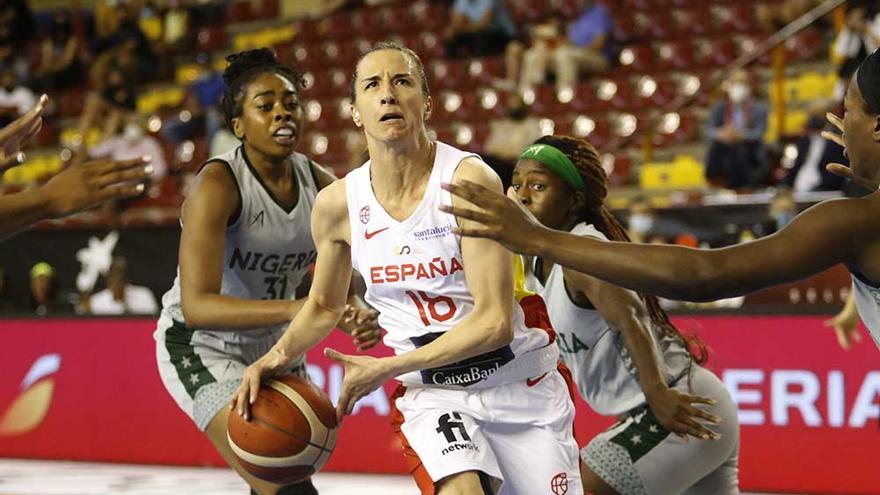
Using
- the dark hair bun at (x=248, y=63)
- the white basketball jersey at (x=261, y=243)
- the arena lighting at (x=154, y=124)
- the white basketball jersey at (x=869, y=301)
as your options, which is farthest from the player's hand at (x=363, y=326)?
the arena lighting at (x=154, y=124)

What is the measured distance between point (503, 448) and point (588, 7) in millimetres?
10150

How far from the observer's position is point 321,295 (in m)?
4.43

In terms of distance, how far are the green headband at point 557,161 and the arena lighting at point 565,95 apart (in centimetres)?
864

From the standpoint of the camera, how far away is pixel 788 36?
11.8 metres

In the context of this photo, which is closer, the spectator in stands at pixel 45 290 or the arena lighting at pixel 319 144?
the spectator in stands at pixel 45 290

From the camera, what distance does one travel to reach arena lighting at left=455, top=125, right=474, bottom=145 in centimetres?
1359

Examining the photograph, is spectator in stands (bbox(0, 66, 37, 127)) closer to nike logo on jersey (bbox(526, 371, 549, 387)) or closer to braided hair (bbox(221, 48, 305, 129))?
braided hair (bbox(221, 48, 305, 129))

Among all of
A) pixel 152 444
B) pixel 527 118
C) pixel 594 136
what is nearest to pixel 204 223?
pixel 152 444

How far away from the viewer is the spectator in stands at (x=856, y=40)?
11.0 meters

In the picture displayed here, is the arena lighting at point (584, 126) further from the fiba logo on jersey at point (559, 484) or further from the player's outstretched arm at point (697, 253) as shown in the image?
the player's outstretched arm at point (697, 253)

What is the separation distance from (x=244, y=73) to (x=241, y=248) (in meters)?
0.69

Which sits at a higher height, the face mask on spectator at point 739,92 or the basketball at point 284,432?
the face mask on spectator at point 739,92

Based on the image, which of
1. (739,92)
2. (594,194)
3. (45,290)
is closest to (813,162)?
(739,92)

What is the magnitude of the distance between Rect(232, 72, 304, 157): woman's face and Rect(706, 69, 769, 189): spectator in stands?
6.36 m
